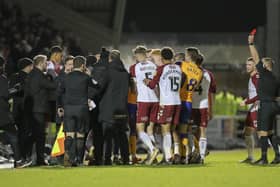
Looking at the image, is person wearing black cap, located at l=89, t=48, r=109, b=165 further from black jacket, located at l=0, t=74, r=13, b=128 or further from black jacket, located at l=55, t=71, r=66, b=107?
black jacket, located at l=0, t=74, r=13, b=128

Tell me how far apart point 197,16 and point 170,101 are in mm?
33339

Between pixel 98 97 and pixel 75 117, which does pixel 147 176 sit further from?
pixel 98 97

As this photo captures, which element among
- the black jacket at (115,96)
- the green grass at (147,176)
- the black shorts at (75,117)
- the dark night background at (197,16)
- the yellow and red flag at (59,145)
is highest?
the dark night background at (197,16)

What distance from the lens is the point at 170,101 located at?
1428 cm

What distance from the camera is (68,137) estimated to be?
13.8 m

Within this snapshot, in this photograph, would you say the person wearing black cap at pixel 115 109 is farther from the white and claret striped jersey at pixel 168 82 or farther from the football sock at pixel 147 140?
the white and claret striped jersey at pixel 168 82

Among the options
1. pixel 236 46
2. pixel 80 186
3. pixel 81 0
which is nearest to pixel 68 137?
pixel 80 186

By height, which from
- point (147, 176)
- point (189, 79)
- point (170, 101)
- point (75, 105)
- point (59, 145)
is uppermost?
point (189, 79)

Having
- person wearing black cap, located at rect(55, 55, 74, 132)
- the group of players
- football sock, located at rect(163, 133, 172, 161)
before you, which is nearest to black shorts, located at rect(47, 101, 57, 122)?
person wearing black cap, located at rect(55, 55, 74, 132)

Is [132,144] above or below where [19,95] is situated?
below

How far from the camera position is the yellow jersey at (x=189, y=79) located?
1466 cm

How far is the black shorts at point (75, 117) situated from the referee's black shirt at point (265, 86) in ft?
10.0

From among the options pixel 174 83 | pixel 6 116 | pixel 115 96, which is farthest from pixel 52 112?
pixel 174 83

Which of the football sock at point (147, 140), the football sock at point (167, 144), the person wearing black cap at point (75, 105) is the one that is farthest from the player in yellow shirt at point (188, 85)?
the person wearing black cap at point (75, 105)
